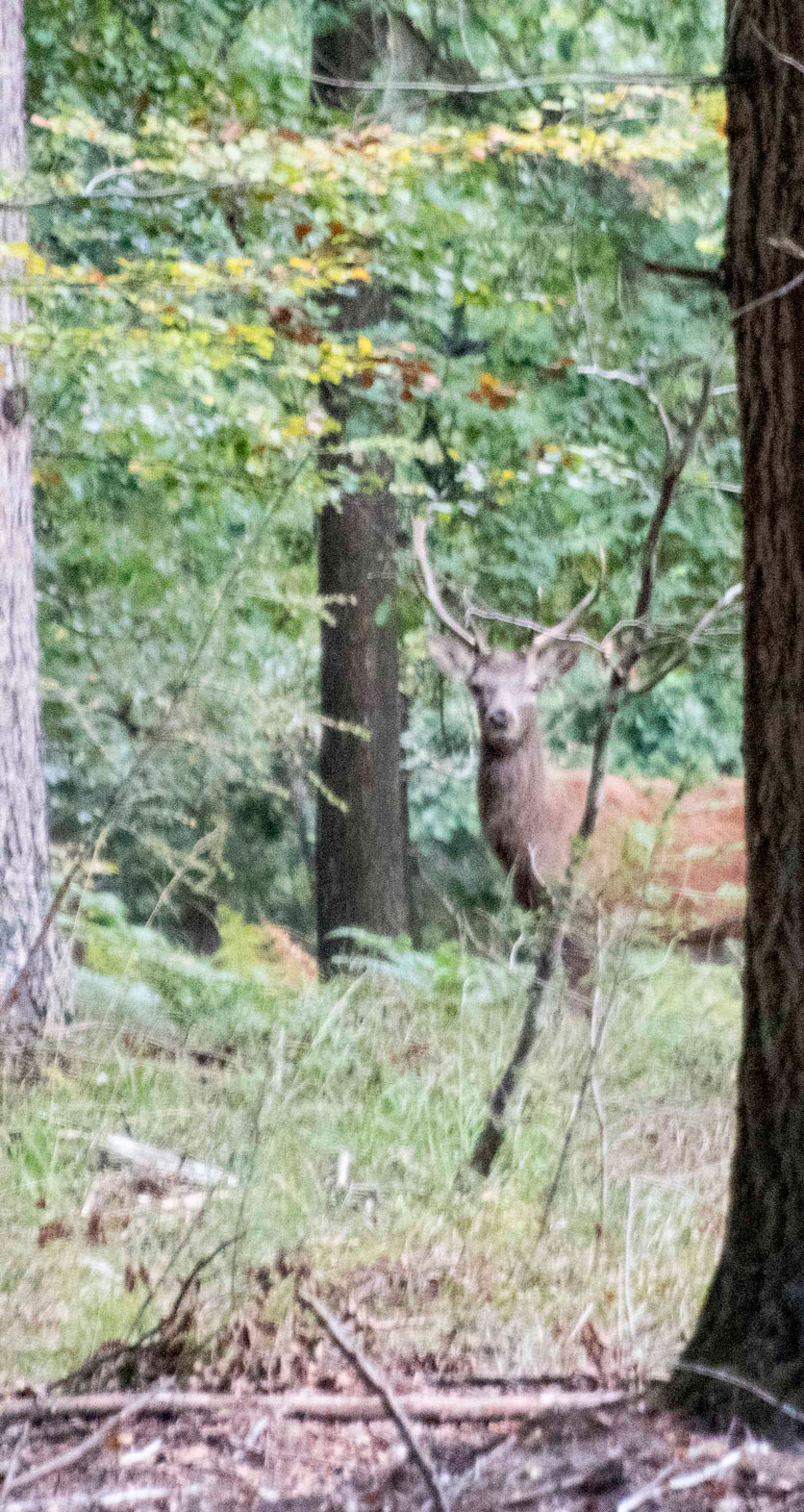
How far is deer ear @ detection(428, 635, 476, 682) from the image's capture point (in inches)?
294

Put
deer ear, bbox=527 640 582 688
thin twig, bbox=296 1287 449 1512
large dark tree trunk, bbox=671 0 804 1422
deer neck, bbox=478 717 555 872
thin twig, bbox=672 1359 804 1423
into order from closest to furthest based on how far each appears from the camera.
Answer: thin twig, bbox=296 1287 449 1512
thin twig, bbox=672 1359 804 1423
large dark tree trunk, bbox=671 0 804 1422
deer ear, bbox=527 640 582 688
deer neck, bbox=478 717 555 872

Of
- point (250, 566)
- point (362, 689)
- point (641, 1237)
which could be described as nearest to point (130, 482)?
point (362, 689)

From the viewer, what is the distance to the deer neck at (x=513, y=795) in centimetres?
791

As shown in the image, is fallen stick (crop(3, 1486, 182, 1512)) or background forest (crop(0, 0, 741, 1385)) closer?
fallen stick (crop(3, 1486, 182, 1512))

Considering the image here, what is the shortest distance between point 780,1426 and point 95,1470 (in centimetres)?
Result: 116

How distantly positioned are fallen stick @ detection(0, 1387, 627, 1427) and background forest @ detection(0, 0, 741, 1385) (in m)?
0.14

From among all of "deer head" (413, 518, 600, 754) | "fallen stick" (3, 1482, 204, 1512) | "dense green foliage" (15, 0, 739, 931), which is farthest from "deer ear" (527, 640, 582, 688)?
"fallen stick" (3, 1482, 204, 1512)

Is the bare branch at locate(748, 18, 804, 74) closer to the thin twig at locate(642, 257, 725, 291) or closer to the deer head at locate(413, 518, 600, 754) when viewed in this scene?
the thin twig at locate(642, 257, 725, 291)

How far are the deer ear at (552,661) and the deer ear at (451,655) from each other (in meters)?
0.34

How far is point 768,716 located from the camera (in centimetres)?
265

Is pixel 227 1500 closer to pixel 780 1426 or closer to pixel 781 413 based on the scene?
pixel 780 1426

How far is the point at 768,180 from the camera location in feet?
8.96

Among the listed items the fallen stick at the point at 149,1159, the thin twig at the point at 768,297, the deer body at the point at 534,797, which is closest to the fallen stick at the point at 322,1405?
the fallen stick at the point at 149,1159

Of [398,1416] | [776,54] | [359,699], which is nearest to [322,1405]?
[398,1416]
